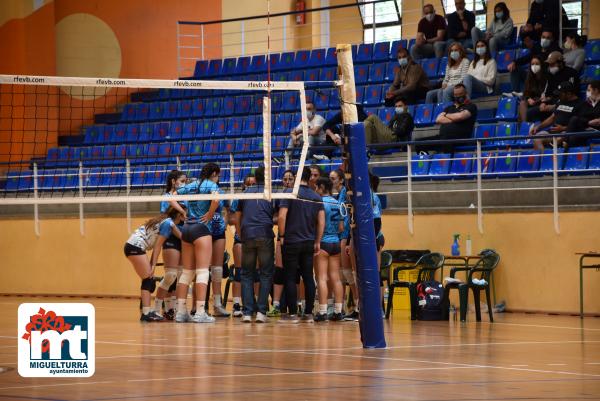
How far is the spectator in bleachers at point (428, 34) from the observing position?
805 inches

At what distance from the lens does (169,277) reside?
13.9 meters

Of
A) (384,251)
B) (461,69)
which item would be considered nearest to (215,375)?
(384,251)

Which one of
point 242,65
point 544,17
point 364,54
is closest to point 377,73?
point 364,54

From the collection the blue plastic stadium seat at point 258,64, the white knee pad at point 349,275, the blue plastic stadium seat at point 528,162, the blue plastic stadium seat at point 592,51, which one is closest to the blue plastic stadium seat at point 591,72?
the blue plastic stadium seat at point 592,51

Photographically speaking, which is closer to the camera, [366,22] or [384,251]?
[384,251]

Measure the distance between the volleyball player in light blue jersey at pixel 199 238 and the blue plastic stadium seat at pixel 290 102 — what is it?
312 inches

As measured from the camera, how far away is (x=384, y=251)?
15711 mm

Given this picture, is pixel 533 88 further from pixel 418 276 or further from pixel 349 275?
pixel 349 275

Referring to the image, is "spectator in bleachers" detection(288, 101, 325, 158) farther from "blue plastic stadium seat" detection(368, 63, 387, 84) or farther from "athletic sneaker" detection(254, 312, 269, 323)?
"athletic sneaker" detection(254, 312, 269, 323)

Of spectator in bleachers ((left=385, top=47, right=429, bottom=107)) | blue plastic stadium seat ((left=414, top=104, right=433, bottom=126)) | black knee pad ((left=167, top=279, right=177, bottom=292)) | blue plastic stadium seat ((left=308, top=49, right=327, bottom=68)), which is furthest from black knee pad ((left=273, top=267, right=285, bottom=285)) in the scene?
blue plastic stadium seat ((left=308, top=49, right=327, bottom=68))

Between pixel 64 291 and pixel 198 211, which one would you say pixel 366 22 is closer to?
pixel 64 291

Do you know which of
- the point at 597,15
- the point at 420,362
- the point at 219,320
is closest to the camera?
the point at 420,362

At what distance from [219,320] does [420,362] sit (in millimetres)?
5309

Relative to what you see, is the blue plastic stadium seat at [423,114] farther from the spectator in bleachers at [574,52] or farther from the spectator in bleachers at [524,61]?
the spectator in bleachers at [574,52]
